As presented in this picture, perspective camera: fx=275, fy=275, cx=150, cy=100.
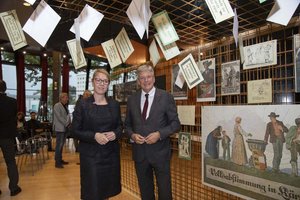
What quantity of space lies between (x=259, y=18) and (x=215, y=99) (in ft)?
2.24

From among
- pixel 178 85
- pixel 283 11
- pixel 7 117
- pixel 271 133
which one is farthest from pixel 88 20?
pixel 7 117

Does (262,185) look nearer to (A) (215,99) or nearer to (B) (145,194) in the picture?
(A) (215,99)

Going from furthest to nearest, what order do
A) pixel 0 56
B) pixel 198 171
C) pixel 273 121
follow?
1. pixel 0 56
2. pixel 198 171
3. pixel 273 121

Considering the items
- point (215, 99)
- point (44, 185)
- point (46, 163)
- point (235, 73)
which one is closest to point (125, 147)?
point (44, 185)

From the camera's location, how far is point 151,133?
207 centimetres

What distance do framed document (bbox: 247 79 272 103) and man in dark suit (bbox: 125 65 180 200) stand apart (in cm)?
58

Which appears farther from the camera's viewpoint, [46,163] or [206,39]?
[46,163]

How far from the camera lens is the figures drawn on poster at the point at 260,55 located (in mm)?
1758

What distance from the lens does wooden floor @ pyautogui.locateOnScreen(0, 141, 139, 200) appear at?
3.41 meters

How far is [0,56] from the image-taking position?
939 centimetres

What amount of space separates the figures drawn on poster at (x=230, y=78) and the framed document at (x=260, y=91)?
11 cm

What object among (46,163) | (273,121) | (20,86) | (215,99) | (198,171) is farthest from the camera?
(20,86)

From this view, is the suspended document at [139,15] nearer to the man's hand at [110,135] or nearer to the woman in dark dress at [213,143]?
the man's hand at [110,135]

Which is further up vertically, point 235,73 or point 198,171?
point 235,73
